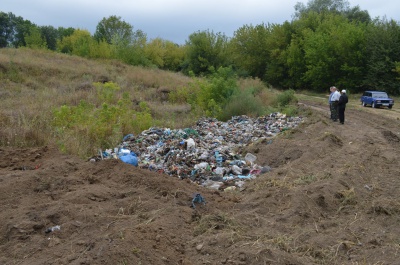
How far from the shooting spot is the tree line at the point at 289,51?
36.8 metres

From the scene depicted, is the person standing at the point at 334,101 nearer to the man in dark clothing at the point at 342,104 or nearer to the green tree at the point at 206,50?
the man in dark clothing at the point at 342,104

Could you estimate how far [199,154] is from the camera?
930cm

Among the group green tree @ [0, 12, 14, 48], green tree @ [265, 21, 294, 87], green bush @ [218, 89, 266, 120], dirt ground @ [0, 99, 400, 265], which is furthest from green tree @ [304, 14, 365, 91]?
green tree @ [0, 12, 14, 48]

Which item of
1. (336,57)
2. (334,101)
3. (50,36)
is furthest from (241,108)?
(50,36)

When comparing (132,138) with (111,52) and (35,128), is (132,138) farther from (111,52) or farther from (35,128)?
(111,52)

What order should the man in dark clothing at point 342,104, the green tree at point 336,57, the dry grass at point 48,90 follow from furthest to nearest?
the green tree at point 336,57, the man in dark clothing at point 342,104, the dry grass at point 48,90

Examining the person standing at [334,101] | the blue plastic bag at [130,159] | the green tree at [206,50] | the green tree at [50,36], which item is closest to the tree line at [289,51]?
the green tree at [206,50]

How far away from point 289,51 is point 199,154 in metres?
40.0

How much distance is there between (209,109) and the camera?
18156mm

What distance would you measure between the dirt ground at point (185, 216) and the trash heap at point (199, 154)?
2.53 ft

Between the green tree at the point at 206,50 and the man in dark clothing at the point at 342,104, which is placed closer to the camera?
the man in dark clothing at the point at 342,104

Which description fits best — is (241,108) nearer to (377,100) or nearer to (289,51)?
(377,100)

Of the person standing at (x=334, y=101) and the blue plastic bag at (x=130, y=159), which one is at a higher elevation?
the person standing at (x=334, y=101)

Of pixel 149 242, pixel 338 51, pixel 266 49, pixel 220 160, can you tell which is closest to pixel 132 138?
pixel 220 160
